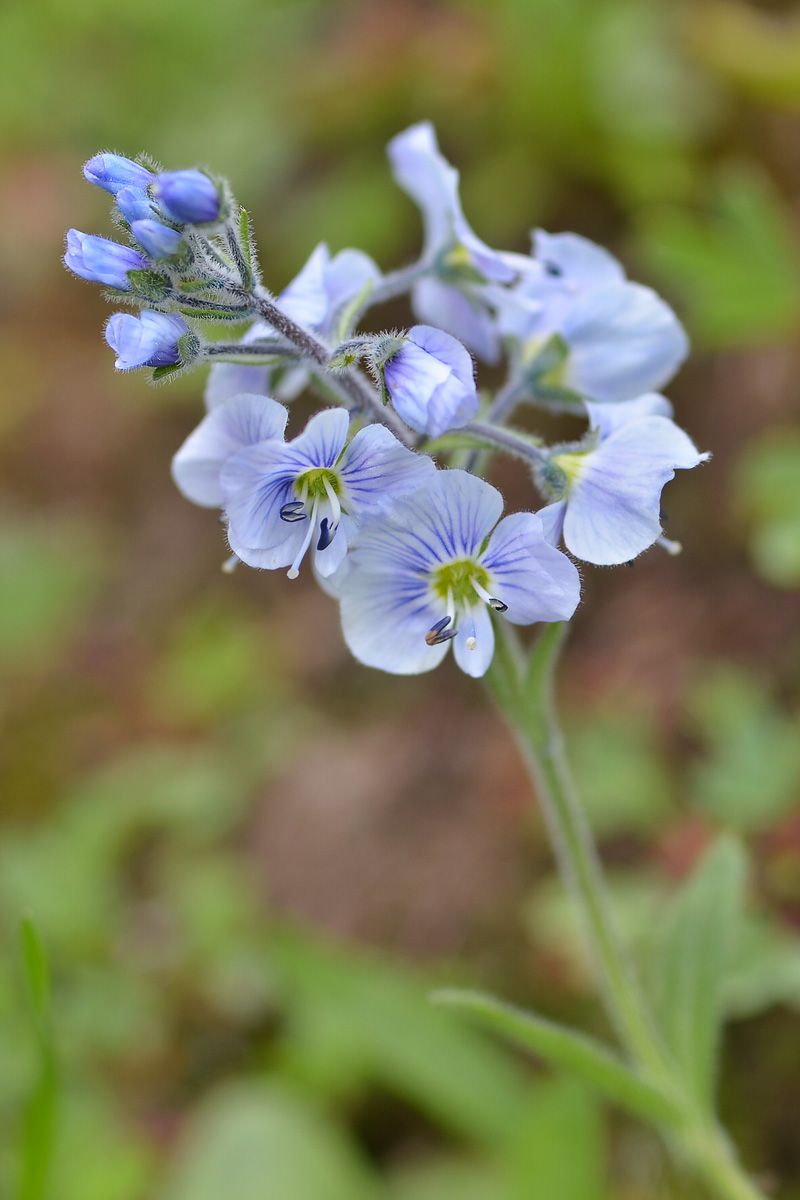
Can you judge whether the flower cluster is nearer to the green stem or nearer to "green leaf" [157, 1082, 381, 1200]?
the green stem

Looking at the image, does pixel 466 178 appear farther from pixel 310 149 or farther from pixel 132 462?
pixel 132 462

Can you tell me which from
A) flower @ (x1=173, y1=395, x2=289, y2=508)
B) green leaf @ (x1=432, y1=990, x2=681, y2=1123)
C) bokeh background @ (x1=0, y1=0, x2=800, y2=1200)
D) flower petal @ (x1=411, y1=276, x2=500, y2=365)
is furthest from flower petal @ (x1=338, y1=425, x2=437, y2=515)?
bokeh background @ (x1=0, y1=0, x2=800, y2=1200)

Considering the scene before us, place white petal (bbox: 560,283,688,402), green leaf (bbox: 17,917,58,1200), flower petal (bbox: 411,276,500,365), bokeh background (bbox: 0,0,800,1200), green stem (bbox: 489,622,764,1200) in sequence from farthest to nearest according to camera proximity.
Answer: bokeh background (bbox: 0,0,800,1200)
flower petal (bbox: 411,276,500,365)
white petal (bbox: 560,283,688,402)
green stem (bbox: 489,622,764,1200)
green leaf (bbox: 17,917,58,1200)

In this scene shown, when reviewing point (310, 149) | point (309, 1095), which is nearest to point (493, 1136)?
point (309, 1095)

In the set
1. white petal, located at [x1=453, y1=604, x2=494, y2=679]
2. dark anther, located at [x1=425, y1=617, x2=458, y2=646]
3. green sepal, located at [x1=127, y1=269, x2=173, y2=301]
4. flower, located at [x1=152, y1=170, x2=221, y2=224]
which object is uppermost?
flower, located at [x1=152, y1=170, x2=221, y2=224]

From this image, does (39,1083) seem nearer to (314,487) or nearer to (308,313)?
(314,487)
